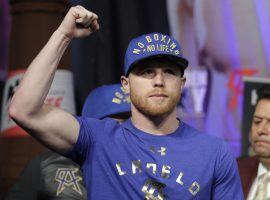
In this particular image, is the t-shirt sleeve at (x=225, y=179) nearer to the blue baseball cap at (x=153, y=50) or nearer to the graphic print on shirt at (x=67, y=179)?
the blue baseball cap at (x=153, y=50)

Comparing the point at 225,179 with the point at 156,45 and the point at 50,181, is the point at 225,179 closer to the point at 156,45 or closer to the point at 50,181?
the point at 156,45

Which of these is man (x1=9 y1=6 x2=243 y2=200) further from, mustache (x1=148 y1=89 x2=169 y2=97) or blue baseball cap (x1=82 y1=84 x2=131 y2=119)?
blue baseball cap (x1=82 y1=84 x2=131 y2=119)

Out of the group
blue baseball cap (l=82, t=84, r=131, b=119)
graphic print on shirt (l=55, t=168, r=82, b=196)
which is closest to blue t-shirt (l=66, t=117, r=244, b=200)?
graphic print on shirt (l=55, t=168, r=82, b=196)

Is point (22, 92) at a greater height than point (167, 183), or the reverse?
point (22, 92)

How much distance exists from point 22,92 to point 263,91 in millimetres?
1564

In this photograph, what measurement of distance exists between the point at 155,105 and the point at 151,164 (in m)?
0.18

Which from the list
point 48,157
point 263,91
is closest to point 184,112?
point 263,91

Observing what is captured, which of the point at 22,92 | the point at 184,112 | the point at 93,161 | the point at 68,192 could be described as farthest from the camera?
the point at 184,112

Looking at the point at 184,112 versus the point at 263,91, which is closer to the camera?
the point at 263,91

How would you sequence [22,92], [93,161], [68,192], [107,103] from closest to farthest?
[22,92]
[93,161]
[68,192]
[107,103]

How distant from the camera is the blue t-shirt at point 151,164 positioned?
1.92 meters

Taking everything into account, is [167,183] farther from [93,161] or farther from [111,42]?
[111,42]

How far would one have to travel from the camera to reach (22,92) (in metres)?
1.84

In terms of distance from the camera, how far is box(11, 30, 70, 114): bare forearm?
184 cm
